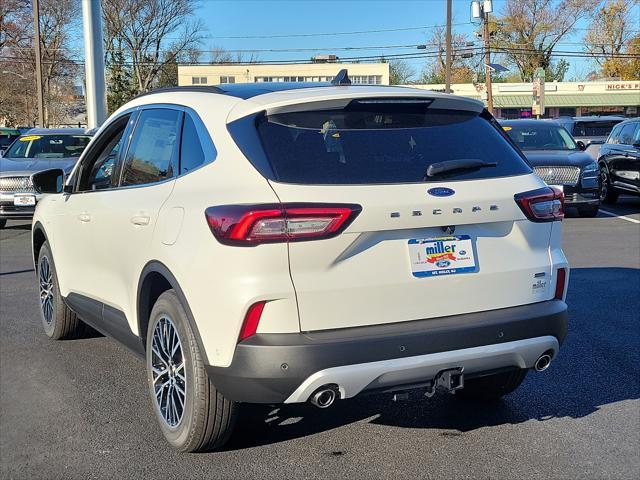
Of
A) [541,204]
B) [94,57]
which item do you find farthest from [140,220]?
[94,57]

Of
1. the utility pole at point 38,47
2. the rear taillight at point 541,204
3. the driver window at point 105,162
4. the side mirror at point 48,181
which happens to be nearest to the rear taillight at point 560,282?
the rear taillight at point 541,204

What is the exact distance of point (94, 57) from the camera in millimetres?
13516

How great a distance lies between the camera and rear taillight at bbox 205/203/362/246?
10.0 feet

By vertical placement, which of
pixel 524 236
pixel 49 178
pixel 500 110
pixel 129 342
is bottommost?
pixel 129 342

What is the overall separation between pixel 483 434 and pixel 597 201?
10.7 meters

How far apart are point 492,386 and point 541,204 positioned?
125cm

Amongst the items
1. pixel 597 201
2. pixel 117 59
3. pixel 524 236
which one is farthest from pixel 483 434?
pixel 117 59

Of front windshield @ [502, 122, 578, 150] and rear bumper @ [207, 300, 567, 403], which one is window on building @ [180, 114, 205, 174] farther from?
front windshield @ [502, 122, 578, 150]

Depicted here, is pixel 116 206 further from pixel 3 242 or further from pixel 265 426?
pixel 3 242

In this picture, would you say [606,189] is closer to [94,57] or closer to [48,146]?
[94,57]

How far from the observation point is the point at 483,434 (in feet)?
13.0

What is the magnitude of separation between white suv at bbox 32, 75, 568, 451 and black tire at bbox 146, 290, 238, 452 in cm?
1

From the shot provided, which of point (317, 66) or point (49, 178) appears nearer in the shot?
point (49, 178)

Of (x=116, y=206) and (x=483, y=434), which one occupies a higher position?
(x=116, y=206)
